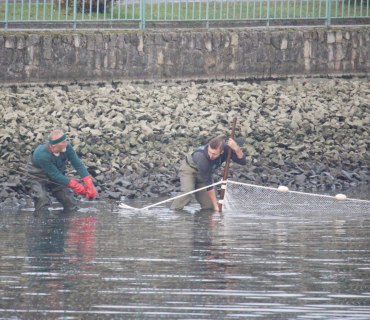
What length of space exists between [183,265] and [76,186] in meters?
5.12

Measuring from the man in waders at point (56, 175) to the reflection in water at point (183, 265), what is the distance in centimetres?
32

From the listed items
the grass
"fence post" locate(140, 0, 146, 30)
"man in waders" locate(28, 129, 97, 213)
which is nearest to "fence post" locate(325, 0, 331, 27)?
the grass

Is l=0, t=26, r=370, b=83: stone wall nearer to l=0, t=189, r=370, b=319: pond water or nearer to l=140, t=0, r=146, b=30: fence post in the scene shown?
l=140, t=0, r=146, b=30: fence post

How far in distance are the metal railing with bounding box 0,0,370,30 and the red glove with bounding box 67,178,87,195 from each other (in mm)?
8275

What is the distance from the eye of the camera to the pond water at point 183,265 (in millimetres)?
12312

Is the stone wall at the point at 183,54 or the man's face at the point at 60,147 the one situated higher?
the stone wall at the point at 183,54

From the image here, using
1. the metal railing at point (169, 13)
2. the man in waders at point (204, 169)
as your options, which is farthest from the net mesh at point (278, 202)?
the metal railing at point (169, 13)

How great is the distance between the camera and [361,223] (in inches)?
741

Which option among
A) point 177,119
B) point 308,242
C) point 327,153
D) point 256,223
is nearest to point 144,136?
point 177,119

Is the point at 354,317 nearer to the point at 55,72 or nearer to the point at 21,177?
the point at 21,177

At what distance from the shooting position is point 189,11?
Result: 29750 mm

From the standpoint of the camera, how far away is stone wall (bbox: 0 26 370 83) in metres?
26.9

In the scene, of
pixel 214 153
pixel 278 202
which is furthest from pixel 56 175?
pixel 278 202

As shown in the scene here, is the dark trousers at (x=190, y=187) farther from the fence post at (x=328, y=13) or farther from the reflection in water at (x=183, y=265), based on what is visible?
the fence post at (x=328, y=13)
